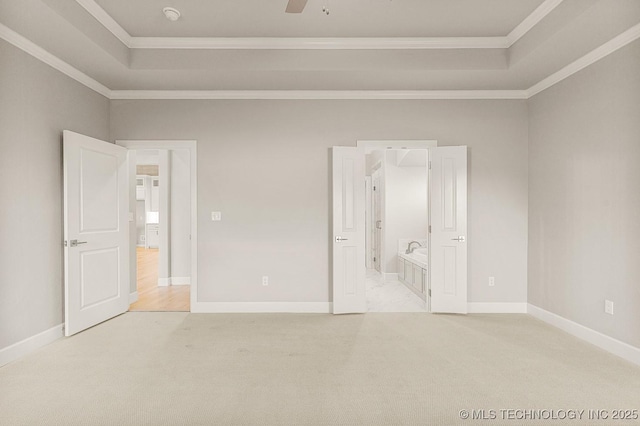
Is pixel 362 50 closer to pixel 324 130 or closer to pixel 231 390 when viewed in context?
pixel 324 130

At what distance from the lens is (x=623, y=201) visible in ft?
9.21

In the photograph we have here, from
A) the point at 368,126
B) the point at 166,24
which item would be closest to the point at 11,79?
the point at 166,24

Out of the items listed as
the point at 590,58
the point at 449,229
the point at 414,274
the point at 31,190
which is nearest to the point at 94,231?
the point at 31,190

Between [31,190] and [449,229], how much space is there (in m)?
4.36

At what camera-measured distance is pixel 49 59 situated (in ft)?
10.1

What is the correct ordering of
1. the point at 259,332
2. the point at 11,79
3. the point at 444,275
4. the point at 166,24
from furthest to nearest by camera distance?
1. the point at 444,275
2. the point at 259,332
3. the point at 166,24
4. the point at 11,79

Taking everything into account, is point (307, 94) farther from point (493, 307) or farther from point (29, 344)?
point (29, 344)

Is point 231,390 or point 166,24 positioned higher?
point 166,24

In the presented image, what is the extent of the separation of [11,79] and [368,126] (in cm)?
347

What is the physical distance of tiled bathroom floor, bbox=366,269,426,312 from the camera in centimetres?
423

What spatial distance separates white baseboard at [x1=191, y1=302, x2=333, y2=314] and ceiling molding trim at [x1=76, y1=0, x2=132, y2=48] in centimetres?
301

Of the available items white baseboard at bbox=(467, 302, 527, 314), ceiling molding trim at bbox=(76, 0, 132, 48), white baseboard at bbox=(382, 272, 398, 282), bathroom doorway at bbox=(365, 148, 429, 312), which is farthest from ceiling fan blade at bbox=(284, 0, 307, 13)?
white baseboard at bbox=(382, 272, 398, 282)

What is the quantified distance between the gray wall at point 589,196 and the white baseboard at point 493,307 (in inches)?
8.6

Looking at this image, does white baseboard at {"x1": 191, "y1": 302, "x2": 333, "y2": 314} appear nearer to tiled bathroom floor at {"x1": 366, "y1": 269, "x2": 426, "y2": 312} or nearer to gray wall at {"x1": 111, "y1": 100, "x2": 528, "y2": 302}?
gray wall at {"x1": 111, "y1": 100, "x2": 528, "y2": 302}
